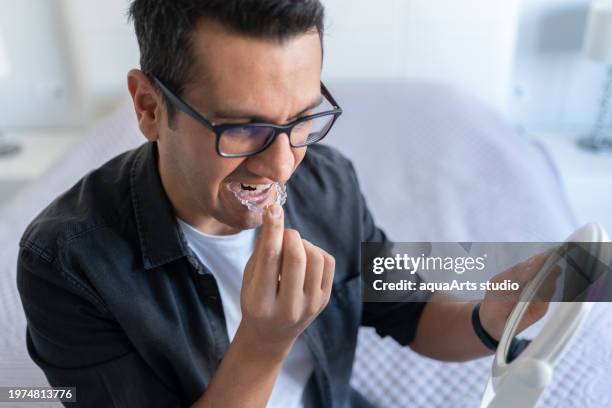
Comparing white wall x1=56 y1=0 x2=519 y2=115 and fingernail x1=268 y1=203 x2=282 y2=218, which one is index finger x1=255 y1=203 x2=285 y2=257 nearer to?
fingernail x1=268 y1=203 x2=282 y2=218

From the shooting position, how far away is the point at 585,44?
1948 mm

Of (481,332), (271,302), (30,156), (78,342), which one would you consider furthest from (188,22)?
(30,156)

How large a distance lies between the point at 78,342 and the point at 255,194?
0.28m

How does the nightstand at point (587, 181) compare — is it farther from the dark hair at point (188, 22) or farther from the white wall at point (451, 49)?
the dark hair at point (188, 22)

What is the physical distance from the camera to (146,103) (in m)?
0.66

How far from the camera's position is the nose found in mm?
606

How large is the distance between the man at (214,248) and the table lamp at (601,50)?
1.42m

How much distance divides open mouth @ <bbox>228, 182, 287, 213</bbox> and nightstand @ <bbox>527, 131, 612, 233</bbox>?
143 centimetres

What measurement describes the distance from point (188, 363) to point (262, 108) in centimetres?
36

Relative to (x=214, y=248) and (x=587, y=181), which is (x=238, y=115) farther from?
(x=587, y=181)

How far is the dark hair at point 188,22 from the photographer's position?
0.56m

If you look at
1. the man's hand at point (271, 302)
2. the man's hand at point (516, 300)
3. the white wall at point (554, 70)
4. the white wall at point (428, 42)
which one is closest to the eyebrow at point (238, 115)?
the man's hand at point (271, 302)

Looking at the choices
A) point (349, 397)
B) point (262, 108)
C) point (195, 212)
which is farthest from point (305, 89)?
point (349, 397)

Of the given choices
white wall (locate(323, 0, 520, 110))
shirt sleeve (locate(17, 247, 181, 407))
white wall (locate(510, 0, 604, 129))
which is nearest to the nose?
shirt sleeve (locate(17, 247, 181, 407))
